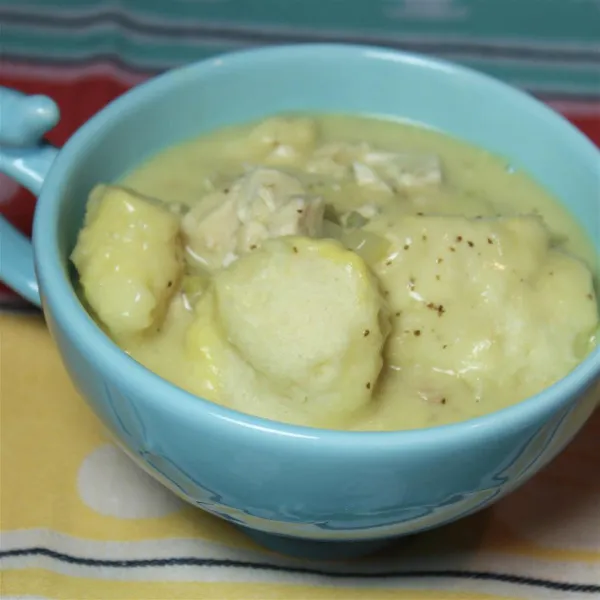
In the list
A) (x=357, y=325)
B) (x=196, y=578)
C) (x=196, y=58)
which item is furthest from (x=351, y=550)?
(x=196, y=58)

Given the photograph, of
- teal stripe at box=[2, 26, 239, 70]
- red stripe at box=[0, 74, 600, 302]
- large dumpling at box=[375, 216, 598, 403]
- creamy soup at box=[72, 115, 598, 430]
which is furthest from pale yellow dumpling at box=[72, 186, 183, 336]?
teal stripe at box=[2, 26, 239, 70]

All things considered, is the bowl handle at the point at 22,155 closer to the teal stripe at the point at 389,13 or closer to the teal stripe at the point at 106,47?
the teal stripe at the point at 106,47

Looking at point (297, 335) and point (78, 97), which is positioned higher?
point (297, 335)

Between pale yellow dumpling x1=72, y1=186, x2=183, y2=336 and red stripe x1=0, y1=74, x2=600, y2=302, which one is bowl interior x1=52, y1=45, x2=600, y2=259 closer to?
pale yellow dumpling x1=72, y1=186, x2=183, y2=336

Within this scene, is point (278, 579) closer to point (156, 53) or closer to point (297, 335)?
point (297, 335)

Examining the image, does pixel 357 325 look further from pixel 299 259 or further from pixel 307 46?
pixel 307 46

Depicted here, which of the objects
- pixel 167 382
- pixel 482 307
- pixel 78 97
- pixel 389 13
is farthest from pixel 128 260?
pixel 389 13

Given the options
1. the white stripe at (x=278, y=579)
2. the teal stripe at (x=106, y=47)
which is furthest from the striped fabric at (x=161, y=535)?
the teal stripe at (x=106, y=47)
